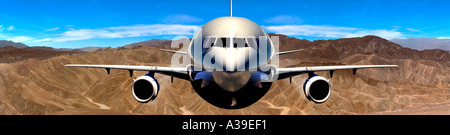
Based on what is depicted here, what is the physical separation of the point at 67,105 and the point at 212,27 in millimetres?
76393

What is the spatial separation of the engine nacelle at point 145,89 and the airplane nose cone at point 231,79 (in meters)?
4.69

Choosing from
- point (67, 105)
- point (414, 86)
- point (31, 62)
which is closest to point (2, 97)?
point (67, 105)

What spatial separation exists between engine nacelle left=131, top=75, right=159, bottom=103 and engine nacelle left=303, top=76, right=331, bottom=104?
293 inches

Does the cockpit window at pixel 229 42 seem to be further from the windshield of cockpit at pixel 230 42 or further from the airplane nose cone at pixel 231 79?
the airplane nose cone at pixel 231 79

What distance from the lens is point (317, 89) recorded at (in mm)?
12039

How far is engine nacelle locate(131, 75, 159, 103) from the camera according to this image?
11875 millimetres

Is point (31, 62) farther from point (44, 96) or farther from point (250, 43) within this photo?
point (250, 43)

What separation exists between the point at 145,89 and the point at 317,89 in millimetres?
8450

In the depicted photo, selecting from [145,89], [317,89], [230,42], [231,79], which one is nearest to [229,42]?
[230,42]

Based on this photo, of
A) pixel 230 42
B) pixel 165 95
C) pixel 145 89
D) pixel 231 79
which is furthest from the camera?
pixel 165 95

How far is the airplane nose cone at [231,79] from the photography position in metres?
8.14

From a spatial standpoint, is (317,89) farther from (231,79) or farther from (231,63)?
(231,63)

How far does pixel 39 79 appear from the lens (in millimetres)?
86500

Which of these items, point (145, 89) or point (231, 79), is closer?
point (231, 79)
